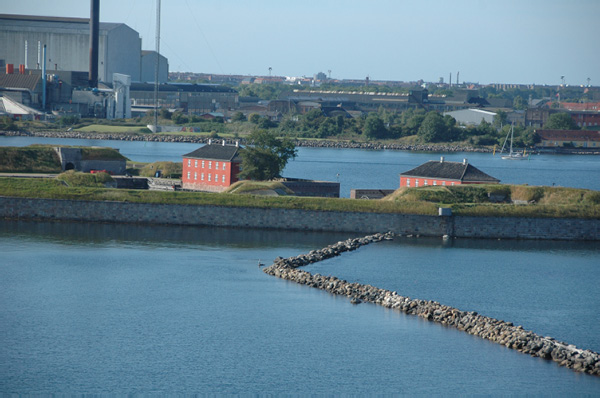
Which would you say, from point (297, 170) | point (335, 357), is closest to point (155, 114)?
point (297, 170)

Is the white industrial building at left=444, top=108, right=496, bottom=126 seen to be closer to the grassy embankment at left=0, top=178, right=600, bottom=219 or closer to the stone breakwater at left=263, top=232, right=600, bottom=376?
the grassy embankment at left=0, top=178, right=600, bottom=219

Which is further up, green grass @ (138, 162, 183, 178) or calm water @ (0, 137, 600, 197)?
green grass @ (138, 162, 183, 178)

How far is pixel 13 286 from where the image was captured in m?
27.0

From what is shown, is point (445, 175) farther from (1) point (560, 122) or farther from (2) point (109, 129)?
(1) point (560, 122)

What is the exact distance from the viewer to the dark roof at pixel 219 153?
47938mm

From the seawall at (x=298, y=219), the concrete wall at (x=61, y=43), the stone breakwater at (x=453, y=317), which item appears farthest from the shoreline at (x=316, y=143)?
the stone breakwater at (x=453, y=317)

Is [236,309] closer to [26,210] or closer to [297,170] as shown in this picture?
[26,210]

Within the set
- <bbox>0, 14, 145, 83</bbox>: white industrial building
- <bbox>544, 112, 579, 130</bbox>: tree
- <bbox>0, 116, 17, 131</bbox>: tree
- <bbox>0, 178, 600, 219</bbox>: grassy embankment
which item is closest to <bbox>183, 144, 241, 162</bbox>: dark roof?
<bbox>0, 178, 600, 219</bbox>: grassy embankment

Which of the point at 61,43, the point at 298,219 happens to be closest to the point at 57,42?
the point at 61,43

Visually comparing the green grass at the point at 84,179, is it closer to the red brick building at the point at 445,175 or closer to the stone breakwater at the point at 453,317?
the stone breakwater at the point at 453,317

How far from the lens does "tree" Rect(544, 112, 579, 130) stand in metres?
128

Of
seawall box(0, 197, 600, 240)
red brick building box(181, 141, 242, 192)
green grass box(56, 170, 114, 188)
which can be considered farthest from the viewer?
red brick building box(181, 141, 242, 192)

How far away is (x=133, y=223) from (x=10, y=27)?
9291 cm

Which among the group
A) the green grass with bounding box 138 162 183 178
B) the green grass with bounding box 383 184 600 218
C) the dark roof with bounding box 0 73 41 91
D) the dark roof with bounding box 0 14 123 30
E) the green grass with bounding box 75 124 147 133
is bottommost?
the green grass with bounding box 75 124 147 133
